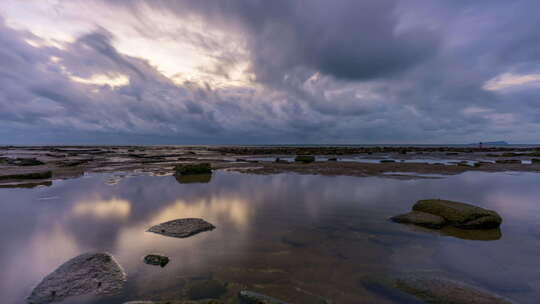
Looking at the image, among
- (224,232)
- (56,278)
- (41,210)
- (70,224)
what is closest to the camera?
(56,278)

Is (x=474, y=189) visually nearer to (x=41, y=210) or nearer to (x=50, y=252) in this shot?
(x=50, y=252)

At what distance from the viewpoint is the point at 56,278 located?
5.20 m

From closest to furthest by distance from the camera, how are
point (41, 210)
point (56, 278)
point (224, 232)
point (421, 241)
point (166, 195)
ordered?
point (56, 278)
point (421, 241)
point (224, 232)
point (41, 210)
point (166, 195)

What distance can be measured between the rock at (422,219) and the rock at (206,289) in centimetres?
748

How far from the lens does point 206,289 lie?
4969 millimetres

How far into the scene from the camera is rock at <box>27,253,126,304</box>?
475 centimetres

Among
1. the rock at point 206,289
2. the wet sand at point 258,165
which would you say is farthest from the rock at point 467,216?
the wet sand at point 258,165

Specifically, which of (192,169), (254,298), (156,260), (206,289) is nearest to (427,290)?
(254,298)

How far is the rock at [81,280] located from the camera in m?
4.75

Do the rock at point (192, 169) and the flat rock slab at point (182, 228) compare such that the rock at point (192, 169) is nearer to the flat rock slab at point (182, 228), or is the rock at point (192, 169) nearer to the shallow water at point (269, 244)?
the shallow water at point (269, 244)

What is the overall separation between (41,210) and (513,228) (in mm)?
19459

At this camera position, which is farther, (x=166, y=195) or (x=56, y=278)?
(x=166, y=195)

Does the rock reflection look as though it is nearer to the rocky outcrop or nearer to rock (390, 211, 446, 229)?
rock (390, 211, 446, 229)

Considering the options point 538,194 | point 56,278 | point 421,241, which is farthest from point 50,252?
point 538,194
